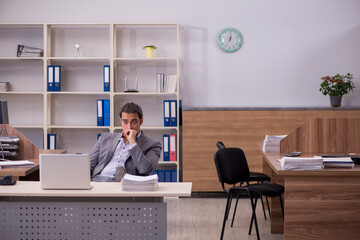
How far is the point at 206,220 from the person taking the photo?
504cm

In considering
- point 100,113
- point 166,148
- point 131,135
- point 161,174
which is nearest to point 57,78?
point 100,113

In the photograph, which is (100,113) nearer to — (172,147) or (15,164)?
(172,147)

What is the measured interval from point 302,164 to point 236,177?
864mm

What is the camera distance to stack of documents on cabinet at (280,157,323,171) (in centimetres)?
354

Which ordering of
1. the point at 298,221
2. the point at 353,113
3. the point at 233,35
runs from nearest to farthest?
the point at 298,221
the point at 353,113
the point at 233,35

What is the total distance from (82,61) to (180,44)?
4.44 feet

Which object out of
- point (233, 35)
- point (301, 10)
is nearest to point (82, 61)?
point (233, 35)

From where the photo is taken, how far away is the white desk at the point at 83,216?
3082 millimetres

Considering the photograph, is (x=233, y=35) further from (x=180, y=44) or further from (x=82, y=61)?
(x=82, y=61)

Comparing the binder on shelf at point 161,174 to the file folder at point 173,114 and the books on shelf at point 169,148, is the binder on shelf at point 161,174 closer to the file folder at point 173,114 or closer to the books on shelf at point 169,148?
the books on shelf at point 169,148

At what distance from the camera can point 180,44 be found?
648 centimetres

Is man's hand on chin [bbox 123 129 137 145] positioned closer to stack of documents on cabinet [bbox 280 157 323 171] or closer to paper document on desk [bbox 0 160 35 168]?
paper document on desk [bbox 0 160 35 168]

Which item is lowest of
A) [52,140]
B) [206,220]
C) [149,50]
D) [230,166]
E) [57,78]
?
[206,220]

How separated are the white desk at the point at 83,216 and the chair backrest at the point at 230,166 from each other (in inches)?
38.7
